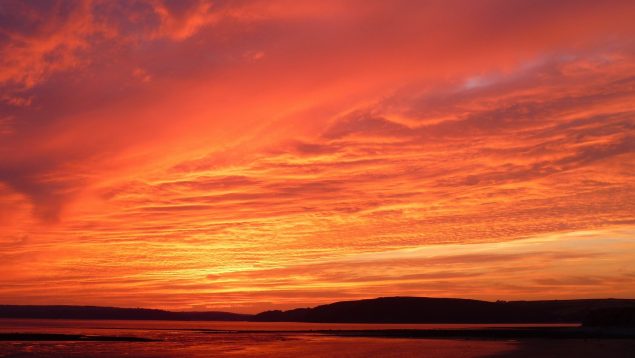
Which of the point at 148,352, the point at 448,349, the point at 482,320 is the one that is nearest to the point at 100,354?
the point at 148,352

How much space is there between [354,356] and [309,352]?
6004mm

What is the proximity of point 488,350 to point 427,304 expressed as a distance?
135973 millimetres

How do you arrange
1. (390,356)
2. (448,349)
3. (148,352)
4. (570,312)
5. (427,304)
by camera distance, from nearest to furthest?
(390,356)
(148,352)
(448,349)
(570,312)
(427,304)

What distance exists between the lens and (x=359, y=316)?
196500 millimetres

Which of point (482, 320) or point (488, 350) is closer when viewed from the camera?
point (488, 350)

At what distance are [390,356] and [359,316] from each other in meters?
147

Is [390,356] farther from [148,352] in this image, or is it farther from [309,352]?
[148,352]

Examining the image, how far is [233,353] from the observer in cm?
5753

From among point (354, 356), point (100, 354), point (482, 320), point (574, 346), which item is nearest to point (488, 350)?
point (574, 346)

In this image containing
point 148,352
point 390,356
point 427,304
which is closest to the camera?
point 390,356

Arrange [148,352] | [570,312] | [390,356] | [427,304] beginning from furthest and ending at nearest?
1. [427,304]
2. [570,312]
3. [148,352]
4. [390,356]

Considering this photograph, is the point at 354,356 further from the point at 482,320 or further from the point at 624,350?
the point at 482,320

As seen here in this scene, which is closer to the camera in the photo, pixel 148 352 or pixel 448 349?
pixel 148 352

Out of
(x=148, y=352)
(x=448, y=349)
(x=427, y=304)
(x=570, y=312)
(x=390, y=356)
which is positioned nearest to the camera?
(x=390, y=356)
